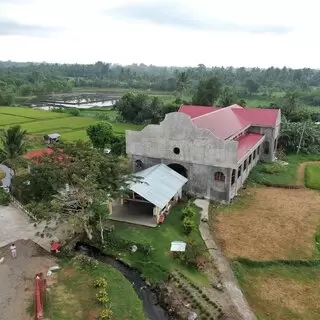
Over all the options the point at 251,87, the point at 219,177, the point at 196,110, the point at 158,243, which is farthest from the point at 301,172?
the point at 251,87

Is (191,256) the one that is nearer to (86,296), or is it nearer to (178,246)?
(178,246)

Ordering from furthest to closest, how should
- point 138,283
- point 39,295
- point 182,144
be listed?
point 182,144, point 138,283, point 39,295

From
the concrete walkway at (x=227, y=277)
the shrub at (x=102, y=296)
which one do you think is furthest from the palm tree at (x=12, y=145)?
the shrub at (x=102, y=296)

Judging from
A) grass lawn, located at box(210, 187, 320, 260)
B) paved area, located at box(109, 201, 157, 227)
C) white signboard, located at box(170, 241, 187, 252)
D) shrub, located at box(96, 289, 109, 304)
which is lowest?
grass lawn, located at box(210, 187, 320, 260)

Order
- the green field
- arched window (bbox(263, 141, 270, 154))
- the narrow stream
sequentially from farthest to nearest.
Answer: the green field, arched window (bbox(263, 141, 270, 154)), the narrow stream

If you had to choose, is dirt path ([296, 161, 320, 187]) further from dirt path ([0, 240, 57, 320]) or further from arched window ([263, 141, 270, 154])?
dirt path ([0, 240, 57, 320])

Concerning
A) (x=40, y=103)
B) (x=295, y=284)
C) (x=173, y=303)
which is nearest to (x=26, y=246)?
(x=173, y=303)

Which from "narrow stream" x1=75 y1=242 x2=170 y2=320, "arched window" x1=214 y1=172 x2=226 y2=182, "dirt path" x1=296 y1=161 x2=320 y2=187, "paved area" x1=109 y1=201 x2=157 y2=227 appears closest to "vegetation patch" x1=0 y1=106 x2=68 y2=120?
"dirt path" x1=296 y1=161 x2=320 y2=187

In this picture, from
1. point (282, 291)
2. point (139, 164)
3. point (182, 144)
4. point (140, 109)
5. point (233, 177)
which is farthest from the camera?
point (140, 109)
